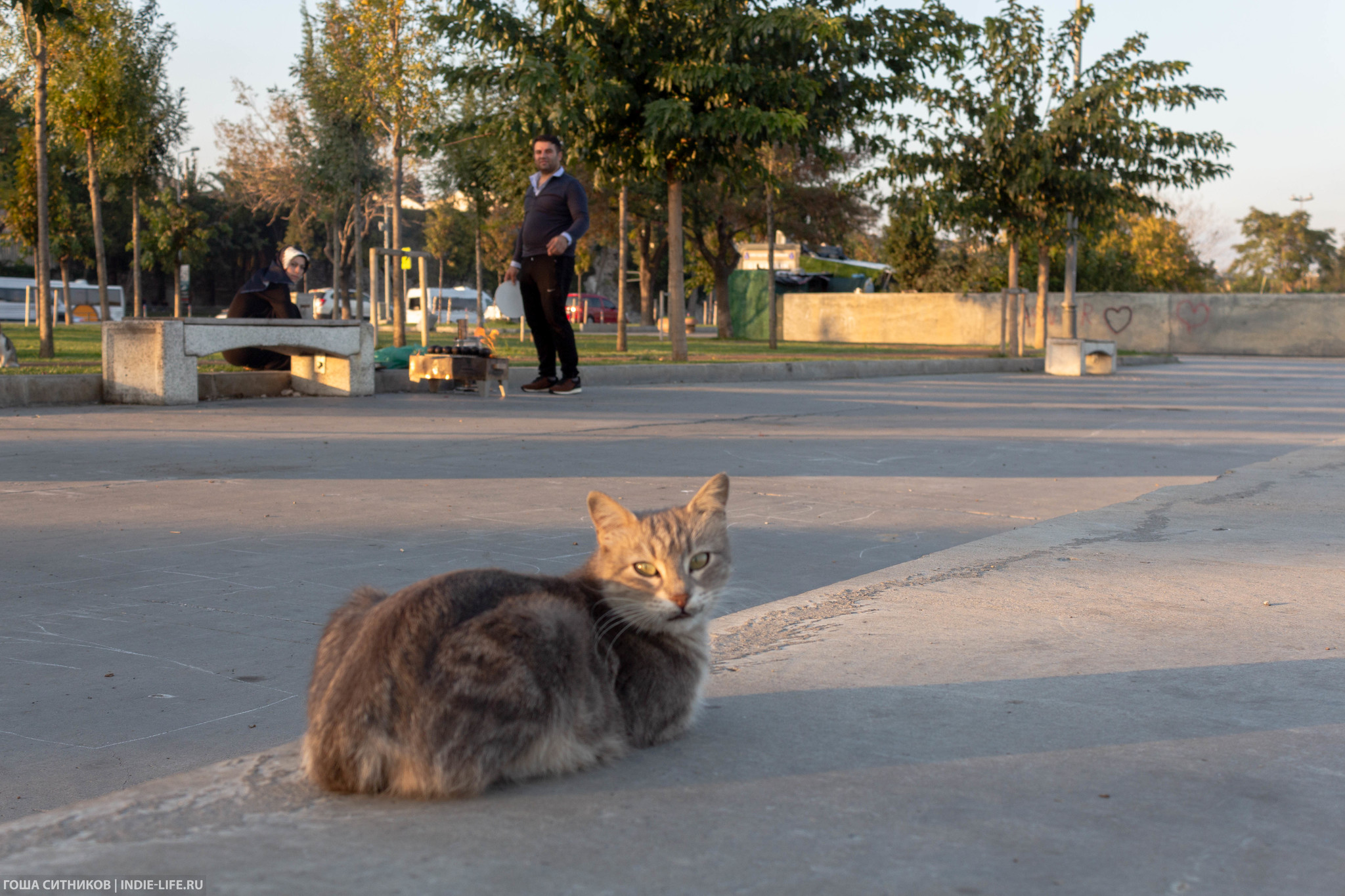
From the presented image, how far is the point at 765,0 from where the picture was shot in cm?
1994

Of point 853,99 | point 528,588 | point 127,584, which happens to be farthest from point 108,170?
point 528,588

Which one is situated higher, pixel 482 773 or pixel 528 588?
pixel 528 588

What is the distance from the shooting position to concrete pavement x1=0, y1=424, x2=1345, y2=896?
2.06m

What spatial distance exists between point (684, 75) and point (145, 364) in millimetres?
9810

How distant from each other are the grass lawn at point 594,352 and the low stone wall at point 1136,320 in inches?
226

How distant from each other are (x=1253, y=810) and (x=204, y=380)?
12.2 m

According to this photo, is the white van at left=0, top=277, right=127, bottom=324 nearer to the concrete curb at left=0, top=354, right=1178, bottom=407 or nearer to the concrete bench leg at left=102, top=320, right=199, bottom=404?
the concrete curb at left=0, top=354, right=1178, bottom=407

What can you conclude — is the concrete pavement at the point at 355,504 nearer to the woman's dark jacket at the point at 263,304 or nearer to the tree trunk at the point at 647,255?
the woman's dark jacket at the point at 263,304

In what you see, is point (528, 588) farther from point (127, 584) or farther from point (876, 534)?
point (876, 534)

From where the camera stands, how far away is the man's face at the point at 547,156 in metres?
13.6

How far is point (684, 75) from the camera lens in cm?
1850

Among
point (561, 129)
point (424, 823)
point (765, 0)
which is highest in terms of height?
point (765, 0)

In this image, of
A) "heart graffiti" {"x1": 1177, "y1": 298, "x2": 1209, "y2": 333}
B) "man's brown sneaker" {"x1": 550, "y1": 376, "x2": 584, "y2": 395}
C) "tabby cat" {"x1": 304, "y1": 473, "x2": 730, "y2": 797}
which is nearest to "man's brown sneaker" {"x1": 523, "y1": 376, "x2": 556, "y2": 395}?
"man's brown sneaker" {"x1": 550, "y1": 376, "x2": 584, "y2": 395}

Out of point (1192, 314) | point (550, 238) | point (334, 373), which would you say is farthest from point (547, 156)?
point (1192, 314)
